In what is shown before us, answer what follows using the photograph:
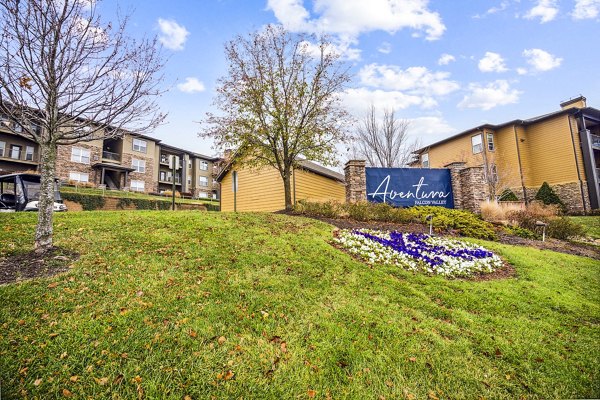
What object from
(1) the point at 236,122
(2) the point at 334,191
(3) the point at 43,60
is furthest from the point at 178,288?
(2) the point at 334,191

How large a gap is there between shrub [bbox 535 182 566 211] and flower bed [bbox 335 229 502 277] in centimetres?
1918

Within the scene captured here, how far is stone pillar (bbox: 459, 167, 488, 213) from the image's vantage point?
14.0 metres

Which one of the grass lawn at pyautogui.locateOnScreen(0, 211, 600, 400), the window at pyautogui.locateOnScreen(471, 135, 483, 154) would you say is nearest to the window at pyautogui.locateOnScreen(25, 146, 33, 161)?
the grass lawn at pyautogui.locateOnScreen(0, 211, 600, 400)

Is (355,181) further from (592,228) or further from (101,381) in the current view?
(592,228)

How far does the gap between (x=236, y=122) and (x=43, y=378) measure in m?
11.6

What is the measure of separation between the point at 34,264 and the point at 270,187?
14055mm

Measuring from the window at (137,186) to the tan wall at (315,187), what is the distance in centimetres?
2927

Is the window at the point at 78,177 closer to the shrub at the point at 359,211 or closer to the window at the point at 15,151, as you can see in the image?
the window at the point at 15,151

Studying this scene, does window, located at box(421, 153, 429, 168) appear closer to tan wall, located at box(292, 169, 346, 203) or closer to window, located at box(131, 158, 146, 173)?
tan wall, located at box(292, 169, 346, 203)

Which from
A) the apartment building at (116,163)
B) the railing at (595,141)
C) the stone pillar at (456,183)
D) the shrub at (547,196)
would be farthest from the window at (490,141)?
the apartment building at (116,163)

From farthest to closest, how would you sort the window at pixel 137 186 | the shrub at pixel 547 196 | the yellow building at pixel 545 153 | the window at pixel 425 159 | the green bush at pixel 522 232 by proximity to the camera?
the window at pixel 137 186
the window at pixel 425 159
the yellow building at pixel 545 153
the shrub at pixel 547 196
the green bush at pixel 522 232

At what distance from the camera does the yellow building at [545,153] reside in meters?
22.3

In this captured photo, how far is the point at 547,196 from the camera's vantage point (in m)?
22.0

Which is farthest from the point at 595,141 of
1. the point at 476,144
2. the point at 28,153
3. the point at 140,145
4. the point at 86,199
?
the point at 28,153
